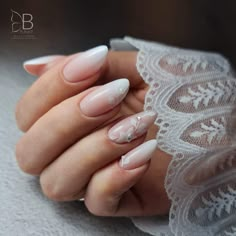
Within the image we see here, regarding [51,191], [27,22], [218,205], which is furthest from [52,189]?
[27,22]

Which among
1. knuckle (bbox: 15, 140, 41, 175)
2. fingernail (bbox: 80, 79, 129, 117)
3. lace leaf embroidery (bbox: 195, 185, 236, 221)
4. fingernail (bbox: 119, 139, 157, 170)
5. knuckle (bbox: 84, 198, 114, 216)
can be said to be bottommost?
knuckle (bbox: 84, 198, 114, 216)

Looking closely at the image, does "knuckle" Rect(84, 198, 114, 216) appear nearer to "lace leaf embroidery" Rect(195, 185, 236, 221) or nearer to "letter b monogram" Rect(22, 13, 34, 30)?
"lace leaf embroidery" Rect(195, 185, 236, 221)

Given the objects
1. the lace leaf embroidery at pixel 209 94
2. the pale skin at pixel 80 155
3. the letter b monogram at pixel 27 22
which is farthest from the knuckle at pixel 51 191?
the letter b monogram at pixel 27 22

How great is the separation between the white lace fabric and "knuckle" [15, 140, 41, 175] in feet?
0.26

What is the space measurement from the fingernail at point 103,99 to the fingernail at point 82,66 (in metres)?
0.02

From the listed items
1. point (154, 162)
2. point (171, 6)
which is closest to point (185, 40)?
point (171, 6)

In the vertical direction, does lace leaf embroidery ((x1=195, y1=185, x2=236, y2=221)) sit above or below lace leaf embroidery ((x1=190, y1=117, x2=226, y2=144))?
below

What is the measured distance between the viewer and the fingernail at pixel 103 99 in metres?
0.31

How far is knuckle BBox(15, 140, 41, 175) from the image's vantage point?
0.34 m

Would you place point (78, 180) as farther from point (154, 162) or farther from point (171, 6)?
point (171, 6)

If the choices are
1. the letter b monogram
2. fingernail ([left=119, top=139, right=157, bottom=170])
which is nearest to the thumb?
fingernail ([left=119, top=139, right=157, bottom=170])

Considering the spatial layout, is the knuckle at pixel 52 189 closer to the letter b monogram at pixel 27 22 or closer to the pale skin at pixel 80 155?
the pale skin at pixel 80 155

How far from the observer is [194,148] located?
328mm

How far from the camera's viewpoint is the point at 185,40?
667 mm
